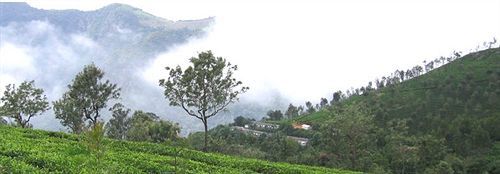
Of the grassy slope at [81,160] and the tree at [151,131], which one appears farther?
the tree at [151,131]

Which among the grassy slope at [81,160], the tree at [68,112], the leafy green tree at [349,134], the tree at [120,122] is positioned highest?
the tree at [120,122]

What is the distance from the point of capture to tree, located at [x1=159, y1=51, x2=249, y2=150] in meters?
68.2

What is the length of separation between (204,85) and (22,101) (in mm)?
37314

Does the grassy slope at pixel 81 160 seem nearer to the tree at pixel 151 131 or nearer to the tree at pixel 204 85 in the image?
the tree at pixel 204 85

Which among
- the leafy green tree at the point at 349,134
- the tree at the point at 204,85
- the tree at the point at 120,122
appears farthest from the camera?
the tree at the point at 120,122

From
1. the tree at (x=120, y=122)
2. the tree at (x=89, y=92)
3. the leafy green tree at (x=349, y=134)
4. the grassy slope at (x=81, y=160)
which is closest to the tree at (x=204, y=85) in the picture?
the tree at (x=89, y=92)

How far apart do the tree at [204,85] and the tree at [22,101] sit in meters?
30.6

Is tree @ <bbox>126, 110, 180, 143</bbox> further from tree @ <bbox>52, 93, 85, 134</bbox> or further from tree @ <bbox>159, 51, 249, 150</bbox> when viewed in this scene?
tree @ <bbox>159, 51, 249, 150</bbox>

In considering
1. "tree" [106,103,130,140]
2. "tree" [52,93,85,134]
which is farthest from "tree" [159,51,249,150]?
"tree" [106,103,130,140]

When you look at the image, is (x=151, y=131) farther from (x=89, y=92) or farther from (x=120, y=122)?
(x=89, y=92)

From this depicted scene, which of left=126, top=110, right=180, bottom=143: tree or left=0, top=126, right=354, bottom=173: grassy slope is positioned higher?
left=126, top=110, right=180, bottom=143: tree

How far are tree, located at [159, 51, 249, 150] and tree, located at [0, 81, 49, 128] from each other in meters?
30.6

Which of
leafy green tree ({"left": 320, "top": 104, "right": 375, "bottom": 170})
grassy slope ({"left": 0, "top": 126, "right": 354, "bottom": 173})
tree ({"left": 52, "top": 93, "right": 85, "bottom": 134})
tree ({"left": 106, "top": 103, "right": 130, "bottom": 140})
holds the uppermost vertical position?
tree ({"left": 106, "top": 103, "right": 130, "bottom": 140})

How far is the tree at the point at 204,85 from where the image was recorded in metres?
68.2
